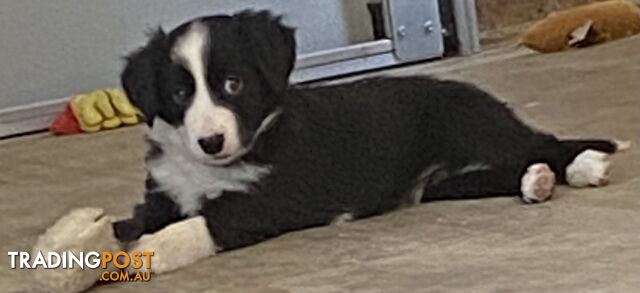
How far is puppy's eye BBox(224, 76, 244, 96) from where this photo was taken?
4.99 feet

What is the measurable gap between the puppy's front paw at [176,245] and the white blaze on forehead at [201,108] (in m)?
0.09

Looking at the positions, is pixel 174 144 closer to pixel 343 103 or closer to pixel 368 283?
pixel 343 103

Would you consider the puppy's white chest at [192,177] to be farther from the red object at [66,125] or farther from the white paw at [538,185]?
the red object at [66,125]

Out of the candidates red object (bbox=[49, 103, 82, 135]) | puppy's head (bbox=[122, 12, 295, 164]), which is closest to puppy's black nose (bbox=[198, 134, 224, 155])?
puppy's head (bbox=[122, 12, 295, 164])

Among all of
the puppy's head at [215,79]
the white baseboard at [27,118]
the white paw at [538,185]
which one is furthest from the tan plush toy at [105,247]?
the white baseboard at [27,118]

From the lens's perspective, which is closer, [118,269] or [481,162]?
[118,269]

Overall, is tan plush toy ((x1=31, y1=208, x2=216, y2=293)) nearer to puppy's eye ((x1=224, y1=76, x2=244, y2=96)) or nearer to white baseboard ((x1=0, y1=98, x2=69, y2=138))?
puppy's eye ((x1=224, y1=76, x2=244, y2=96))

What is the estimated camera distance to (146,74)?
1.55 m

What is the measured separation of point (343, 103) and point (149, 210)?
287mm

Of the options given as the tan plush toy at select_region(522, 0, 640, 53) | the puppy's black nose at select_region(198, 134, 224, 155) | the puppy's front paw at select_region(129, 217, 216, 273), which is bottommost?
the tan plush toy at select_region(522, 0, 640, 53)

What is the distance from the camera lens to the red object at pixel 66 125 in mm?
3051

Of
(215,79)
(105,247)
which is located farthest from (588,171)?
(105,247)

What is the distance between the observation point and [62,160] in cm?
Result: 260

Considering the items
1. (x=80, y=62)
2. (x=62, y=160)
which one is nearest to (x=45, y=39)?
(x=80, y=62)
